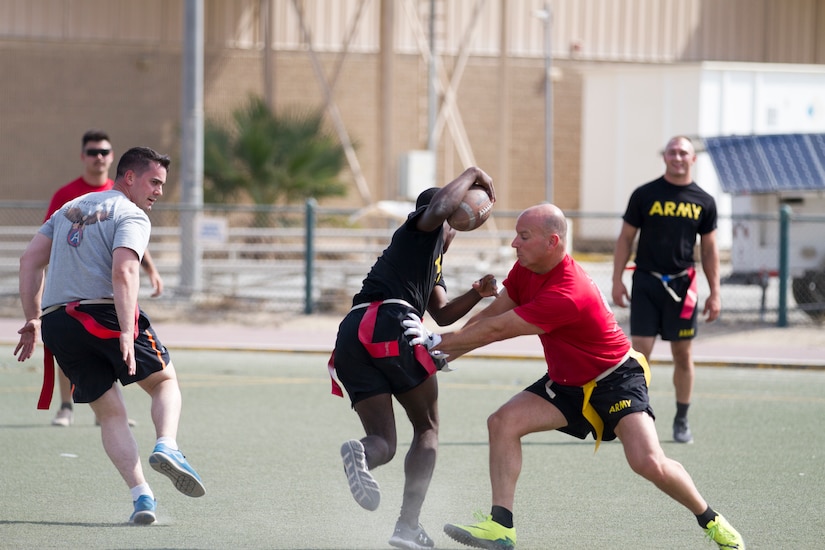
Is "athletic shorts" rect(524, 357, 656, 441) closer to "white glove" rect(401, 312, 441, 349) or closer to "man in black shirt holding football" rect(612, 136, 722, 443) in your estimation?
"white glove" rect(401, 312, 441, 349)

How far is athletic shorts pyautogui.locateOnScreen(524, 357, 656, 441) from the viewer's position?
5.73 m

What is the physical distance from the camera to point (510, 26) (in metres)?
33.3

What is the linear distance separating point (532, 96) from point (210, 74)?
9145 millimetres

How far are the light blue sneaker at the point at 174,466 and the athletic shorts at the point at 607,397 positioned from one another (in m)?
1.72

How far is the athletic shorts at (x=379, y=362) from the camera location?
5.71 m

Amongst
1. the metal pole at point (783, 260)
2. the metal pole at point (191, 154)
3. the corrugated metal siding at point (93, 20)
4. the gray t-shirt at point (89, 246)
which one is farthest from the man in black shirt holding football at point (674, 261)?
the corrugated metal siding at point (93, 20)

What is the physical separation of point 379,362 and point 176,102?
2797 cm

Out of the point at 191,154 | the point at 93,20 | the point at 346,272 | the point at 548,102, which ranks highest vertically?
the point at 93,20

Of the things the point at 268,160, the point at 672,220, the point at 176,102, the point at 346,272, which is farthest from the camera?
the point at 176,102

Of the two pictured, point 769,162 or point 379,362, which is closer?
point 379,362

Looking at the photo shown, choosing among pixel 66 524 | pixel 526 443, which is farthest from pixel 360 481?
pixel 526 443

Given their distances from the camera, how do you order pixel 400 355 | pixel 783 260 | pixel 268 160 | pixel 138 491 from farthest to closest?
pixel 268 160
pixel 783 260
pixel 138 491
pixel 400 355

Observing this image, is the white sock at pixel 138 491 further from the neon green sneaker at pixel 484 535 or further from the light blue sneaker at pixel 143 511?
the neon green sneaker at pixel 484 535

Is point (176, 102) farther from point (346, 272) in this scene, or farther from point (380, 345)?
point (380, 345)
